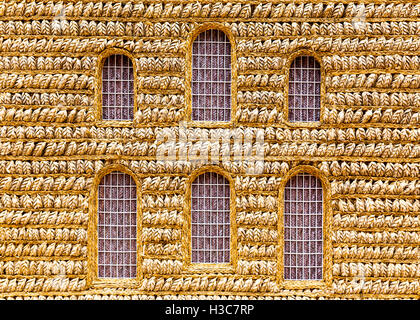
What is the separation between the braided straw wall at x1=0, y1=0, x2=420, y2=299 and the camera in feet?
8.72

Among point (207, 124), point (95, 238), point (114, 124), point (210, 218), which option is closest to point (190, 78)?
point (207, 124)

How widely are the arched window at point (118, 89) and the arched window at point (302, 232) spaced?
5.09 ft

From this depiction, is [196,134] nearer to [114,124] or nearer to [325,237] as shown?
[114,124]

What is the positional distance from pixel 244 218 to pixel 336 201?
781 mm

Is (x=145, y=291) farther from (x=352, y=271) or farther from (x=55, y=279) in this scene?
(x=352, y=271)

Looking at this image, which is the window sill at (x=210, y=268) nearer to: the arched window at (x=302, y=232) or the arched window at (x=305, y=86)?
the arched window at (x=302, y=232)

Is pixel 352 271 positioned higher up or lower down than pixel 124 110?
lower down

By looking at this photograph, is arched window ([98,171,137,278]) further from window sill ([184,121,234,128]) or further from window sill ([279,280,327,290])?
window sill ([279,280,327,290])

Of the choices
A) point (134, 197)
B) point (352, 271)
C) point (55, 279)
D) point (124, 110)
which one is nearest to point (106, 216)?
point (134, 197)

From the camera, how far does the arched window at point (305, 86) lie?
2760 mm

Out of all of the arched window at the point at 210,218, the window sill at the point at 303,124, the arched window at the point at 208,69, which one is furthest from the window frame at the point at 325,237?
the arched window at the point at 208,69

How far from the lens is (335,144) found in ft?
8.79

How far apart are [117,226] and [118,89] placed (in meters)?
1.17
